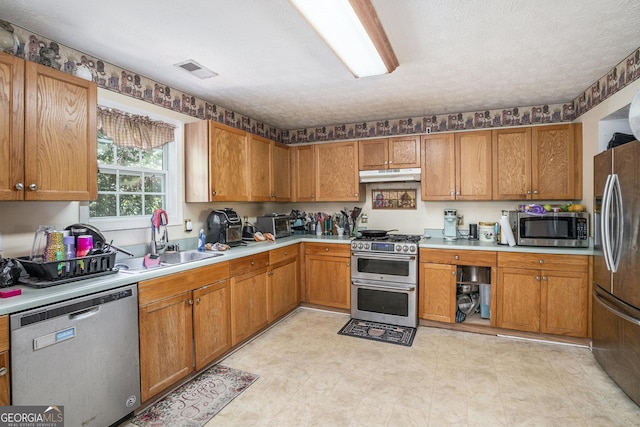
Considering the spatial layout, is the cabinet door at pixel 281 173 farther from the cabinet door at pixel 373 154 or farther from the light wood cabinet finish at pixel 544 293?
the light wood cabinet finish at pixel 544 293

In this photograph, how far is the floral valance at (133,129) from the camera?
246cm

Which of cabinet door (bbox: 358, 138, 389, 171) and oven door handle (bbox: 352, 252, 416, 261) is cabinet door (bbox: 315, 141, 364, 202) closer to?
cabinet door (bbox: 358, 138, 389, 171)

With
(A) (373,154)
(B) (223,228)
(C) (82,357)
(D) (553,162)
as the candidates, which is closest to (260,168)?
(B) (223,228)

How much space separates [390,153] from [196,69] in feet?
7.77

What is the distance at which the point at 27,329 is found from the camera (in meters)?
1.50

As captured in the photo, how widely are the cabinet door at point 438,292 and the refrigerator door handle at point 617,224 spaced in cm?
130

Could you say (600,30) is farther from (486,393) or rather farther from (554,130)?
(486,393)

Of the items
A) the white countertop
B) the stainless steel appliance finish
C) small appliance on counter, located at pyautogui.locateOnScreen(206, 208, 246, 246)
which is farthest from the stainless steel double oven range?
small appliance on counter, located at pyautogui.locateOnScreen(206, 208, 246, 246)

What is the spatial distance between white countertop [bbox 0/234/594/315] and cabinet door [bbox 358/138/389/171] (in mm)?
1014

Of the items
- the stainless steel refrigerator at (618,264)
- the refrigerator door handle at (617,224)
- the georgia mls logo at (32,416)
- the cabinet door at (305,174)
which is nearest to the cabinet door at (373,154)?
the cabinet door at (305,174)

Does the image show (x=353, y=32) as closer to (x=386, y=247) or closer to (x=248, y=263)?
(x=248, y=263)

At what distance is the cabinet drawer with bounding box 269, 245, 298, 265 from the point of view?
341 centimetres

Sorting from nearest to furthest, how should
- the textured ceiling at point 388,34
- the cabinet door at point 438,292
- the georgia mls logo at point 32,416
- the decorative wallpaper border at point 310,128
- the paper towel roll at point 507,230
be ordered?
the georgia mls logo at point 32,416
the textured ceiling at point 388,34
the decorative wallpaper border at point 310,128
the paper towel roll at point 507,230
the cabinet door at point 438,292

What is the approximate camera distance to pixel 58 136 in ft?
6.23
